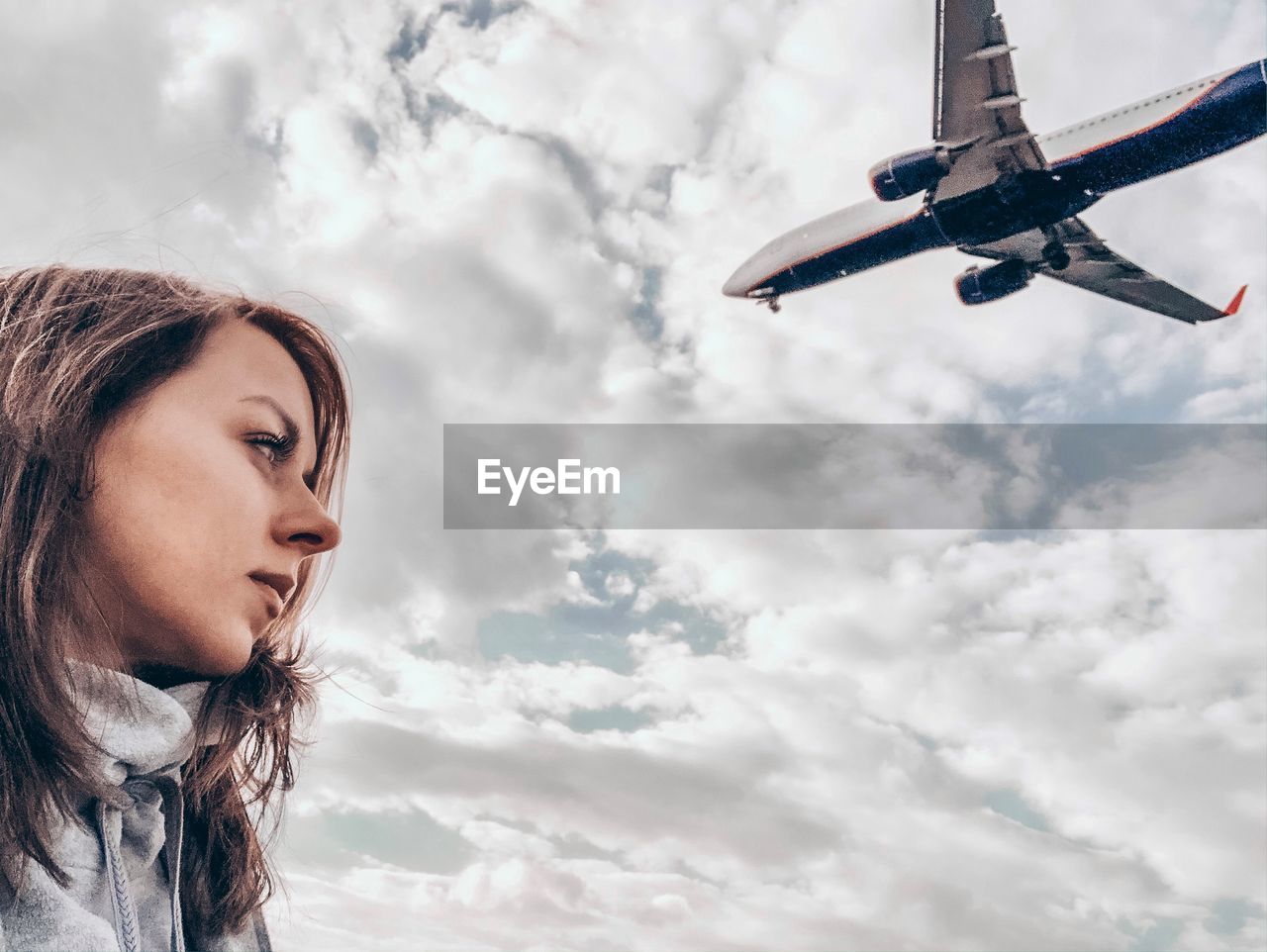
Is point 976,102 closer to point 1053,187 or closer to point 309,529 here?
point 1053,187

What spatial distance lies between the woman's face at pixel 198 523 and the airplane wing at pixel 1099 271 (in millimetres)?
29767

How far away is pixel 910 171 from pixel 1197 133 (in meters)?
7.74

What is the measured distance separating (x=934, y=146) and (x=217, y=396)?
24166mm

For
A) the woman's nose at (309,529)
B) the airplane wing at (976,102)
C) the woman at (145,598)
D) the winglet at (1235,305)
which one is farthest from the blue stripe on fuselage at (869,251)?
the woman's nose at (309,529)

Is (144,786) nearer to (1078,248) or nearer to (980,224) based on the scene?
(980,224)

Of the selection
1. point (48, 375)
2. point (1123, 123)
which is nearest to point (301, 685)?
point (48, 375)

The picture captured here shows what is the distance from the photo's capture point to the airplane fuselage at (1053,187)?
24375 mm

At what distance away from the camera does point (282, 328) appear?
417cm

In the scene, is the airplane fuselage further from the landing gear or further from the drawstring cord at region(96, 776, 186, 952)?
the drawstring cord at region(96, 776, 186, 952)

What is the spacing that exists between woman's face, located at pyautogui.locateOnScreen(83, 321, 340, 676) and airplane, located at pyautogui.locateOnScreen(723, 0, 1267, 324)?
23718 mm

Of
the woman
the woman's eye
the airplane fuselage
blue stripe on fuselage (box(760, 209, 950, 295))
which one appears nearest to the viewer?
the woman

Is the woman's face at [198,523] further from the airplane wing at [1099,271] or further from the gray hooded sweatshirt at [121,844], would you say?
the airplane wing at [1099,271]

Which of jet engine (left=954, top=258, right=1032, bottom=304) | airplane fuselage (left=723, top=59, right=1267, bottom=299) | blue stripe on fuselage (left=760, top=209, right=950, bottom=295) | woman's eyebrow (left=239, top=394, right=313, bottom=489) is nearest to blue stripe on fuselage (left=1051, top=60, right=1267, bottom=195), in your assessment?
airplane fuselage (left=723, top=59, right=1267, bottom=299)

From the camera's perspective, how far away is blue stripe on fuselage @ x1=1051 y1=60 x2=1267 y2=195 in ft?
79.0
